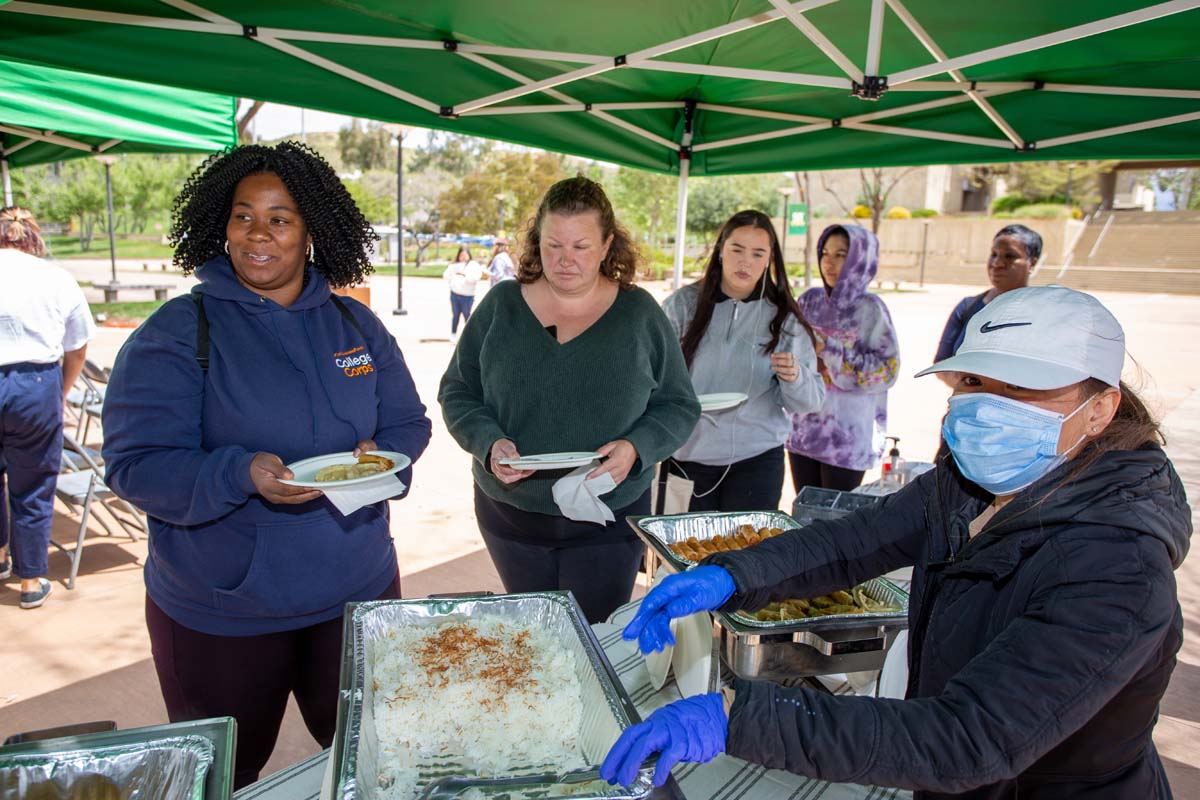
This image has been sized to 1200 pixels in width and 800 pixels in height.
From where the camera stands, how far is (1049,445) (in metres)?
1.17

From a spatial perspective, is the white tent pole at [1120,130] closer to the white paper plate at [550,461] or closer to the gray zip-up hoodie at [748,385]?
the gray zip-up hoodie at [748,385]

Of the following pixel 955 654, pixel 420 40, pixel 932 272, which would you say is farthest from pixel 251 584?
pixel 932 272

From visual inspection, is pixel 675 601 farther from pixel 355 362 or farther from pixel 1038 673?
pixel 355 362

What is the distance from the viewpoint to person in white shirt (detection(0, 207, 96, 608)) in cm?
364

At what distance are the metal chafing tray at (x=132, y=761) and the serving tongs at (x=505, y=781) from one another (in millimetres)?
296

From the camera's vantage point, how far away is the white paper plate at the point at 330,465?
5.33 ft

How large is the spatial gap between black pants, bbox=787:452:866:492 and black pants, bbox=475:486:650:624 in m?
1.64

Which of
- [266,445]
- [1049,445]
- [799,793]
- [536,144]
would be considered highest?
[536,144]

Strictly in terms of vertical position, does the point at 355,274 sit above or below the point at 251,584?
above

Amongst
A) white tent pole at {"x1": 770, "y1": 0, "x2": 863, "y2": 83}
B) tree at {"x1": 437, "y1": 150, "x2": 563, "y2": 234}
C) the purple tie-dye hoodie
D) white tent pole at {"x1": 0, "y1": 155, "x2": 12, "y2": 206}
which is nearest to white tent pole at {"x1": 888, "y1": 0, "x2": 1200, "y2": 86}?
white tent pole at {"x1": 770, "y1": 0, "x2": 863, "y2": 83}

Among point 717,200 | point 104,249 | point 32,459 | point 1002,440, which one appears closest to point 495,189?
point 717,200

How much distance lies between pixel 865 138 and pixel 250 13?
2821mm

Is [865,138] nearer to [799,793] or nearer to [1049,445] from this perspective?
[1049,445]

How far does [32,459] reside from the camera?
384cm
